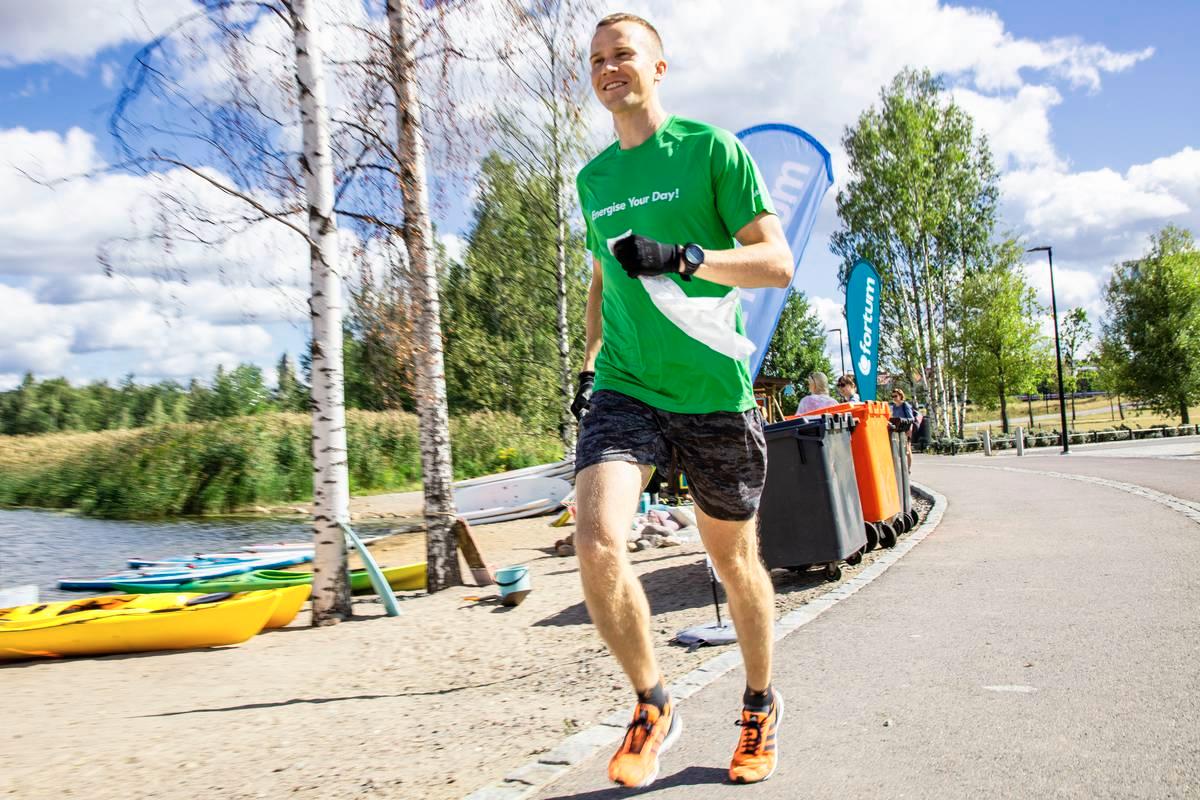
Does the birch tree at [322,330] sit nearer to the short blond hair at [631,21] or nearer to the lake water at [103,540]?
the short blond hair at [631,21]

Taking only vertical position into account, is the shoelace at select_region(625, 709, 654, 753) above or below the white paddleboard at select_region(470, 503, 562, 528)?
above

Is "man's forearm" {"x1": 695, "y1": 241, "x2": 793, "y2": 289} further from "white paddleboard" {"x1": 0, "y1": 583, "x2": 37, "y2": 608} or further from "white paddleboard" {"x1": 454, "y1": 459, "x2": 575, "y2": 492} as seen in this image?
"white paddleboard" {"x1": 454, "y1": 459, "x2": 575, "y2": 492}

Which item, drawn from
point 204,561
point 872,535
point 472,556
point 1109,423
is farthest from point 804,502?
point 1109,423

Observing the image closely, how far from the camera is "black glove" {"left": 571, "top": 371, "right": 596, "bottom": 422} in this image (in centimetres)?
321

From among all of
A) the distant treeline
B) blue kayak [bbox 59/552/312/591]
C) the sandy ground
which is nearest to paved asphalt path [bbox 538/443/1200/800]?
the sandy ground

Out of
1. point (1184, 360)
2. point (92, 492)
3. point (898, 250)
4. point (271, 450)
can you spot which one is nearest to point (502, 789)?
point (271, 450)

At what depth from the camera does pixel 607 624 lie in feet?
9.37

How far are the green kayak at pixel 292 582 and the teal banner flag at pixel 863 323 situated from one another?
5.14 metres

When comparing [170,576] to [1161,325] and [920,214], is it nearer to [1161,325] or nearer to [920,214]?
[920,214]

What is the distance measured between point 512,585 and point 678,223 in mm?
5376

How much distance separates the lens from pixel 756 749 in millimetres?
3045

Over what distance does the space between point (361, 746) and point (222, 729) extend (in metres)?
0.96

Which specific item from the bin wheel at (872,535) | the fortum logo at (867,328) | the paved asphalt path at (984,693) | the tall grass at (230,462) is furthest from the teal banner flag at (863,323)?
the tall grass at (230,462)

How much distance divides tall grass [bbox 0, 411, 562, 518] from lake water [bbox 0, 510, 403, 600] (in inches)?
84.8
